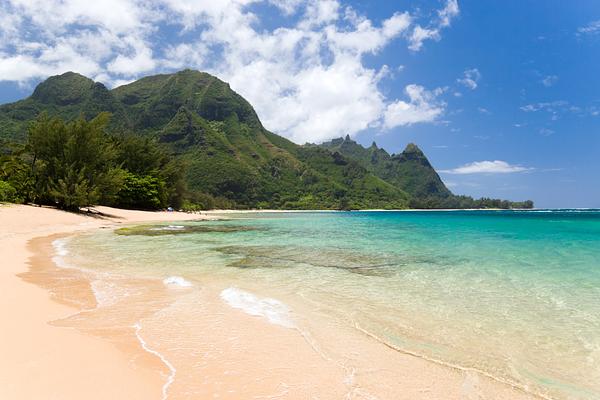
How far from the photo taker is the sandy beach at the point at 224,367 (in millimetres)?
4531

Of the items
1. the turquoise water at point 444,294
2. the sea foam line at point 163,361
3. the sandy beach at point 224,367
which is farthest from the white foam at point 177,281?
the sea foam line at point 163,361

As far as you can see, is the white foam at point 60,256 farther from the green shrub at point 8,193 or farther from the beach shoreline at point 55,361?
the green shrub at point 8,193

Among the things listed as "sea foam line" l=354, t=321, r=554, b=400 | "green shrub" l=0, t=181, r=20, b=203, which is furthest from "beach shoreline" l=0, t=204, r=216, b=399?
"green shrub" l=0, t=181, r=20, b=203

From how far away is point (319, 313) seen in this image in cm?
855

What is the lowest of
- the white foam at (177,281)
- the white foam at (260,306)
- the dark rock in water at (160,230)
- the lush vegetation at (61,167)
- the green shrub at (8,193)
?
the dark rock in water at (160,230)

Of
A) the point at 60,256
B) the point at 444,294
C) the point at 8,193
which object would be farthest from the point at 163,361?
the point at 8,193

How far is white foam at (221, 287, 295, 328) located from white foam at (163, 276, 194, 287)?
1.53 metres

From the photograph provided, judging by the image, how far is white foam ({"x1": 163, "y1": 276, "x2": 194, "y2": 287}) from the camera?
36.6 feet

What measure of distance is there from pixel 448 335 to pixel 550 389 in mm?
2233

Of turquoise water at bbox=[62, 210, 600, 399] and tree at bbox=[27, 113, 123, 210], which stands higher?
tree at bbox=[27, 113, 123, 210]

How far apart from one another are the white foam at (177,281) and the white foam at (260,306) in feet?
5.03

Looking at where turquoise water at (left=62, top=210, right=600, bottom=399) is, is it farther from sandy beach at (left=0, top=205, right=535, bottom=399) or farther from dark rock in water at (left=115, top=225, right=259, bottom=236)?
dark rock in water at (left=115, top=225, right=259, bottom=236)

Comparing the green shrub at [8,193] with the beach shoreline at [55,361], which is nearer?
the beach shoreline at [55,361]

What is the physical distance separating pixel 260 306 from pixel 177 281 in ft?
13.2
